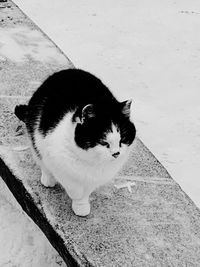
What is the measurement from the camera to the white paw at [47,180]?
2578mm

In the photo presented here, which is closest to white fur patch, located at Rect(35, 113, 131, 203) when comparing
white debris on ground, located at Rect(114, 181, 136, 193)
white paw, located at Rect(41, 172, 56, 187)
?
white paw, located at Rect(41, 172, 56, 187)

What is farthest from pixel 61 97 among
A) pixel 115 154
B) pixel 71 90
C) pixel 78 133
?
pixel 115 154

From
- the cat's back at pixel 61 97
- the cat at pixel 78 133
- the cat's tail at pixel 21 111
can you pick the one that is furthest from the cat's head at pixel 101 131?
the cat's tail at pixel 21 111

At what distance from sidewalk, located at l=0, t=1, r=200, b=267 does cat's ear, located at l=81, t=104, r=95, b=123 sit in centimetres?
61

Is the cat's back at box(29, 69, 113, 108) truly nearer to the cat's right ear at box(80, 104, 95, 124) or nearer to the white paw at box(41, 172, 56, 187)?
the cat's right ear at box(80, 104, 95, 124)

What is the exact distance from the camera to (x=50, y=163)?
228 centimetres

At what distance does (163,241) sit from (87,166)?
59 cm

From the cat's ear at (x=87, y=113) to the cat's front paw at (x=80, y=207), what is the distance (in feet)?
1.70

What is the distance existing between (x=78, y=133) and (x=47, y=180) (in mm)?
596

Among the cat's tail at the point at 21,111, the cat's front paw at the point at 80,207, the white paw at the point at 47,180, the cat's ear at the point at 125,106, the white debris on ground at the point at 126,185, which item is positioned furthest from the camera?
the cat's tail at the point at 21,111

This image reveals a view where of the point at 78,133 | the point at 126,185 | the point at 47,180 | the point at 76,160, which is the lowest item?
the point at 126,185

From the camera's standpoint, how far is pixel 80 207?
242cm

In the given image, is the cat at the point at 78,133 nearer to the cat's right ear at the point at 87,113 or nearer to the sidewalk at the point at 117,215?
the cat's right ear at the point at 87,113

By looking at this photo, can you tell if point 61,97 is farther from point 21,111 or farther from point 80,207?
point 21,111
